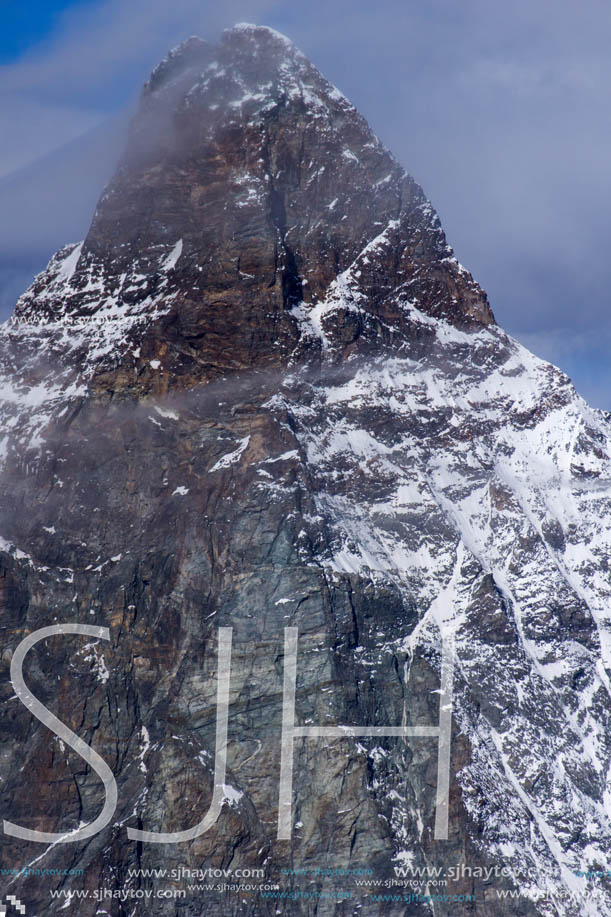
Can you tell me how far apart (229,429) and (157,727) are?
→ 126 feet

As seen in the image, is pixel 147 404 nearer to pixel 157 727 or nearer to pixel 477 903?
pixel 157 727

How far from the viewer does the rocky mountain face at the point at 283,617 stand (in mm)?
163250

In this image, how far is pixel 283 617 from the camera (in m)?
170

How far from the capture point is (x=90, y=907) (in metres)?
162
